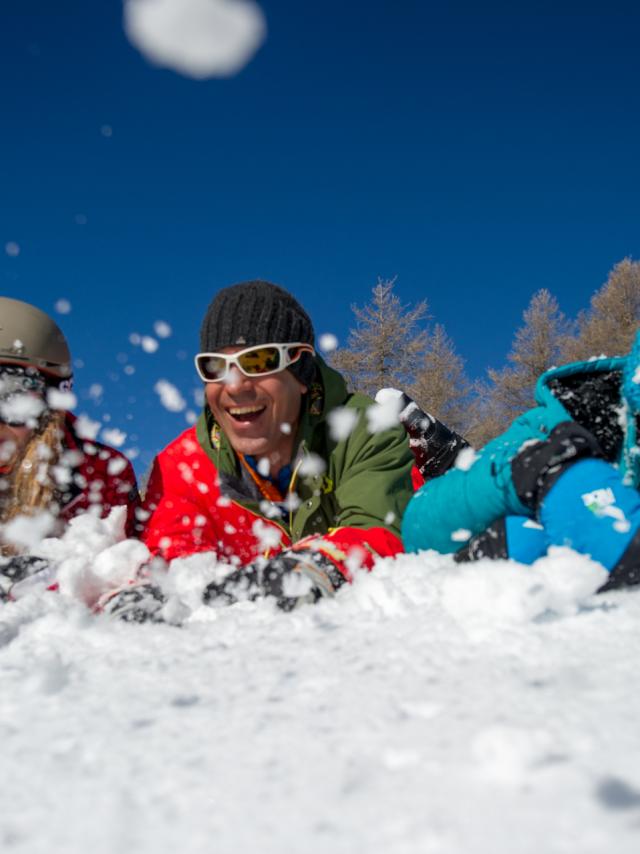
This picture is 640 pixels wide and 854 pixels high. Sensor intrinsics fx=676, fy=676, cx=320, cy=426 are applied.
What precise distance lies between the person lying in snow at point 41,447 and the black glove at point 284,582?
1530 millimetres

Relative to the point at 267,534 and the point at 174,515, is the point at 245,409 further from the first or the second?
the point at 267,534

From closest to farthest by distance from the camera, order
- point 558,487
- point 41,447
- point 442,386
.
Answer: point 558,487 < point 41,447 < point 442,386

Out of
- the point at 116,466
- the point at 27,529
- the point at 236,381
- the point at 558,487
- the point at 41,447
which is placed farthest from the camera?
the point at 116,466

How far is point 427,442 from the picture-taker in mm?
4359

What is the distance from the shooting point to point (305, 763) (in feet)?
2.91

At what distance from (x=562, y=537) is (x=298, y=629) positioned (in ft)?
2.84

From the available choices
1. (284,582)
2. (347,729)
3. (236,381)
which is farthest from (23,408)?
(347,729)

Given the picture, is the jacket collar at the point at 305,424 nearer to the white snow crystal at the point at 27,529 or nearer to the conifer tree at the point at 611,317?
the white snow crystal at the point at 27,529

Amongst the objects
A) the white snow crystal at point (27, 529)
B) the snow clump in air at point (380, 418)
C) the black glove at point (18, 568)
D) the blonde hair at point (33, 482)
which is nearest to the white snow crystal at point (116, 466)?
the blonde hair at point (33, 482)

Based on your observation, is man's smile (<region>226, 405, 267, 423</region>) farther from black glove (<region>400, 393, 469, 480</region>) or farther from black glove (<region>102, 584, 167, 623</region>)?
black glove (<region>400, 393, 469, 480</region>)

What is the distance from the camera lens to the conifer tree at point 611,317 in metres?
20.9

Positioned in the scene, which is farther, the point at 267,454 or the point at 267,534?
the point at 267,534

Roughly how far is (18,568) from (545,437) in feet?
6.85

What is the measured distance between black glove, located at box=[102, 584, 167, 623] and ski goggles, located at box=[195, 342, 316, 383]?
1.05 metres
